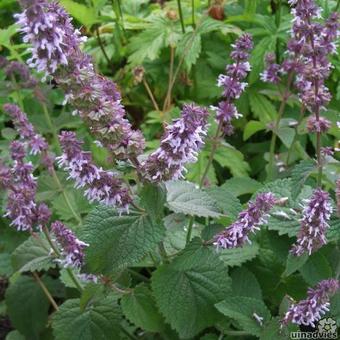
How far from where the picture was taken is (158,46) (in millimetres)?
2861

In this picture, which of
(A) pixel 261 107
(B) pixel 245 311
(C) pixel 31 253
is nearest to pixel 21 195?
(C) pixel 31 253

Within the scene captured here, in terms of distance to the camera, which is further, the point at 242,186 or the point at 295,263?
the point at 242,186

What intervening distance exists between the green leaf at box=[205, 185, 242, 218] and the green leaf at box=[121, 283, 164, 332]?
1.03ft

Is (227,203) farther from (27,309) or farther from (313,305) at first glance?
(27,309)

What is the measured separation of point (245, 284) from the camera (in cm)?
186

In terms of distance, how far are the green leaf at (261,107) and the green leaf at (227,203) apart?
1.07 m

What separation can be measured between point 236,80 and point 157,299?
65 centimetres

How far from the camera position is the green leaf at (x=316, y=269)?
65.6 inches

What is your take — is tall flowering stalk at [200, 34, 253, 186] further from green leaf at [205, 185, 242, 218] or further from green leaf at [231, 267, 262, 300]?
green leaf at [231, 267, 262, 300]

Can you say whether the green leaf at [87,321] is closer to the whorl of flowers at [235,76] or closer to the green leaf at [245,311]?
the green leaf at [245,311]

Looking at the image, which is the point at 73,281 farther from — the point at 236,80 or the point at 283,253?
the point at 236,80

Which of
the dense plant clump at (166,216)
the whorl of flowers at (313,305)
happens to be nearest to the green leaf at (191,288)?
the dense plant clump at (166,216)

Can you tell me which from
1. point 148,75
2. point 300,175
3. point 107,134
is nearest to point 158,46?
point 148,75

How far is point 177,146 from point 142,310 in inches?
23.9
